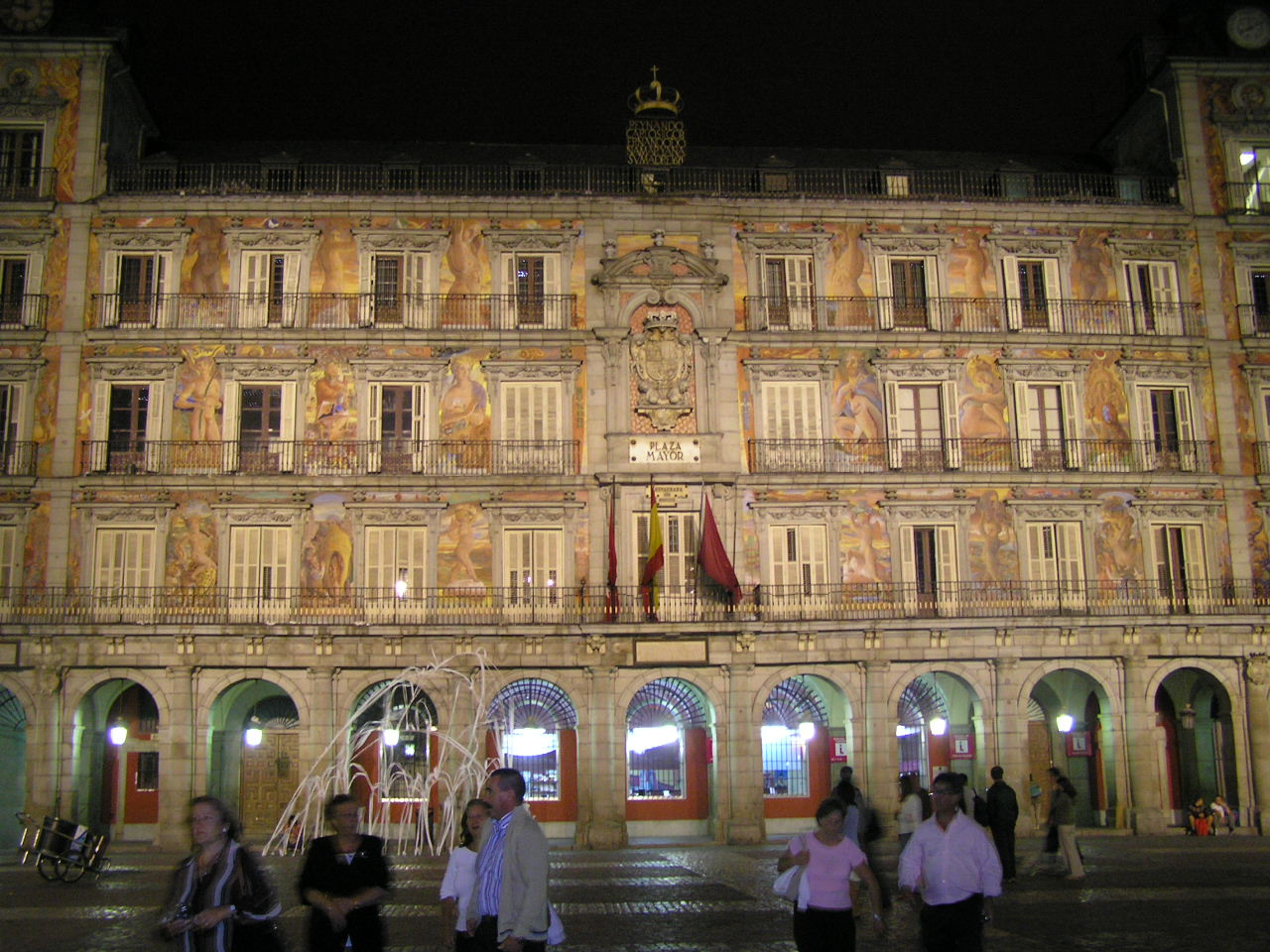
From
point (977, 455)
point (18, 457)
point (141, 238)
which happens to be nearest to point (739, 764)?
point (977, 455)

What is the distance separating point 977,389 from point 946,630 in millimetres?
6810

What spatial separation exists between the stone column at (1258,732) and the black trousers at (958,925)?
94.8 ft

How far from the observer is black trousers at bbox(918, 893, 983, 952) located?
394 inches

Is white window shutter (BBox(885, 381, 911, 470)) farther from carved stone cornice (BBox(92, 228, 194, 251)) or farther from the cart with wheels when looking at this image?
the cart with wheels

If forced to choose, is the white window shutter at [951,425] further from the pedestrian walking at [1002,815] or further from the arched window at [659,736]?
the pedestrian walking at [1002,815]

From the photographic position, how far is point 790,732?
121 feet

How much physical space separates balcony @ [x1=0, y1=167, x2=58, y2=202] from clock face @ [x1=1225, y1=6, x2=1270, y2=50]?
110 ft

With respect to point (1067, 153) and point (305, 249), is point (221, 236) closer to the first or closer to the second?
point (305, 249)

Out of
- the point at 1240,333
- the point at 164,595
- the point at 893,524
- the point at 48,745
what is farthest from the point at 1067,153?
the point at 48,745

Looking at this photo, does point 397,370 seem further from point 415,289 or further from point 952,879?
point 952,879

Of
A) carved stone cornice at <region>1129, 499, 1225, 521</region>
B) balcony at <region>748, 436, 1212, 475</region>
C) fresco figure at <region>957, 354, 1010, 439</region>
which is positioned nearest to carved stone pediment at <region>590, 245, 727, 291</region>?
balcony at <region>748, 436, 1212, 475</region>

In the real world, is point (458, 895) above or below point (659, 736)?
below

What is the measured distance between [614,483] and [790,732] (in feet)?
28.0

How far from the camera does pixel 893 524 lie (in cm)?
3591
